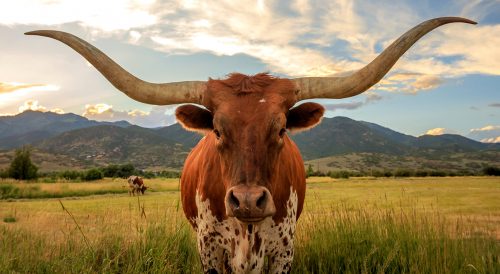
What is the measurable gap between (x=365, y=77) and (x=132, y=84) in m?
2.22

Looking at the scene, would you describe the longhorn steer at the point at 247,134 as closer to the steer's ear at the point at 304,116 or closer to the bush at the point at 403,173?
the steer's ear at the point at 304,116

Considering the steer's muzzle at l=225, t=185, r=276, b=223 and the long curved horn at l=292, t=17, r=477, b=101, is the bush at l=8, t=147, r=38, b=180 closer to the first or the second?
the long curved horn at l=292, t=17, r=477, b=101

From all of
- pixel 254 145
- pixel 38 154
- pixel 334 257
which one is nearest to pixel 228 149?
pixel 254 145

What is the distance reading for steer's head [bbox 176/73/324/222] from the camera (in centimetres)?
312

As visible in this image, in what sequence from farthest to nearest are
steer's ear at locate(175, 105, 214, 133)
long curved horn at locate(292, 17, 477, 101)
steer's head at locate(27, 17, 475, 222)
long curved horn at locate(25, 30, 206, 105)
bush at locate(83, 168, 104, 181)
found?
bush at locate(83, 168, 104, 181)
steer's ear at locate(175, 105, 214, 133)
long curved horn at locate(25, 30, 206, 105)
long curved horn at locate(292, 17, 477, 101)
steer's head at locate(27, 17, 475, 222)

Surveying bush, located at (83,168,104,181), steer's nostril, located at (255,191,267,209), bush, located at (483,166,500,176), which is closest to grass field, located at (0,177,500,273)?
steer's nostril, located at (255,191,267,209)

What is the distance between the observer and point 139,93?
12.5ft

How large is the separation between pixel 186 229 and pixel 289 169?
329cm

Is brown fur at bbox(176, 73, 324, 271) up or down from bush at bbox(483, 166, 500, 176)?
up

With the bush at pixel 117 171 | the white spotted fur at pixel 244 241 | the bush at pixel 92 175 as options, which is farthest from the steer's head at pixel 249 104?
the bush at pixel 117 171

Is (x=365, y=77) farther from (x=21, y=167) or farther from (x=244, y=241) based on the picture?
(x=21, y=167)

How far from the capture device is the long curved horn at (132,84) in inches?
144

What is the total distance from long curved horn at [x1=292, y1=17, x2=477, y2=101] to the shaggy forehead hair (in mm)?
326

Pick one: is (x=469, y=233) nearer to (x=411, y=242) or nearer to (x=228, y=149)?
(x=411, y=242)
